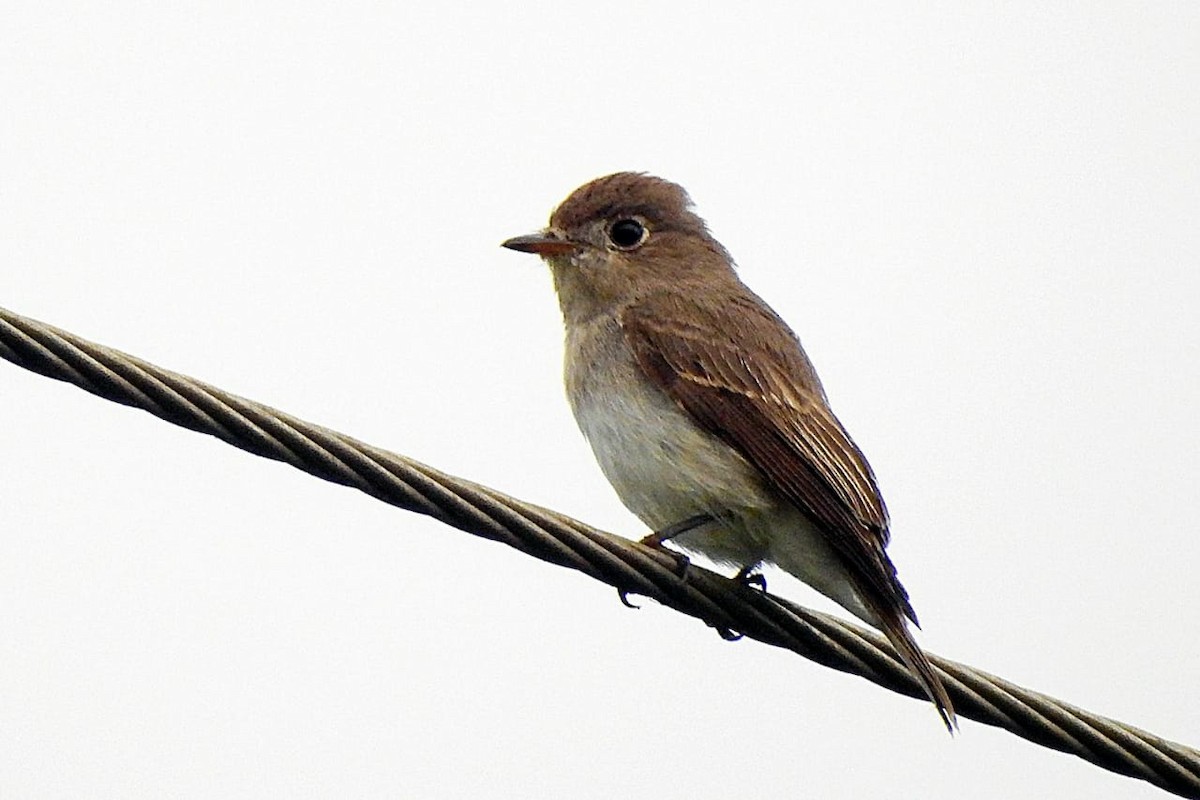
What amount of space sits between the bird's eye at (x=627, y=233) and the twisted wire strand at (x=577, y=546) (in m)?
2.57

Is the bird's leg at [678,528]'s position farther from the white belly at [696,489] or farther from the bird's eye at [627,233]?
the bird's eye at [627,233]

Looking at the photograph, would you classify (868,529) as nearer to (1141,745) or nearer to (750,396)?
(750,396)

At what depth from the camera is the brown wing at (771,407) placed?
257 inches

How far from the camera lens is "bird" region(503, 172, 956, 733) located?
659cm

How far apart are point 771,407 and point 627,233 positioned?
1747 mm

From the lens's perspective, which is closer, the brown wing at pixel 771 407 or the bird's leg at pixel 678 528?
the brown wing at pixel 771 407

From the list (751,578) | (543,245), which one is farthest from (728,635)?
(543,245)

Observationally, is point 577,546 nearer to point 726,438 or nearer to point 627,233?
point 726,438

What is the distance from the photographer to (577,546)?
5.25m

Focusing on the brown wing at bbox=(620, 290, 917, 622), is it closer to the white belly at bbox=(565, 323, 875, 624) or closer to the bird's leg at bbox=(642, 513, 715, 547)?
the white belly at bbox=(565, 323, 875, 624)

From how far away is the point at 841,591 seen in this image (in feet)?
22.2

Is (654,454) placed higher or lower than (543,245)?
lower

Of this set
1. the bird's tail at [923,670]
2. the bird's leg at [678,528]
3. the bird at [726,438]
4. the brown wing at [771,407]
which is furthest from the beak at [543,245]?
the bird's tail at [923,670]

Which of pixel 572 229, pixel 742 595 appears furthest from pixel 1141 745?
pixel 572 229
